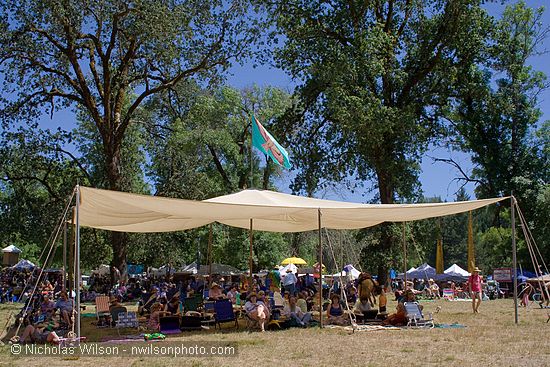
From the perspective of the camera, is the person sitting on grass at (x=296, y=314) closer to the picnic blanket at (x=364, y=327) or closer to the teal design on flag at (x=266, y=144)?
the picnic blanket at (x=364, y=327)

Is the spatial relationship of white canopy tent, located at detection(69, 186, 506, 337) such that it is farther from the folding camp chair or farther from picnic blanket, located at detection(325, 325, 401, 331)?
the folding camp chair

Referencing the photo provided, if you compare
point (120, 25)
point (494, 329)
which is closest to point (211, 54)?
point (120, 25)

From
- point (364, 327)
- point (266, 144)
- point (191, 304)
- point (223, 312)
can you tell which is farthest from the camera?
point (266, 144)

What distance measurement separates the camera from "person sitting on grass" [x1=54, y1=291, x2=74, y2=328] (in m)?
11.3

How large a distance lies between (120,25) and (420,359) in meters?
16.6

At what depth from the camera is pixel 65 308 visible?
11.5 metres

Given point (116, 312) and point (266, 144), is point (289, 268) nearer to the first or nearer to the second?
point (266, 144)

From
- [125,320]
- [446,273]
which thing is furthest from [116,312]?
[446,273]

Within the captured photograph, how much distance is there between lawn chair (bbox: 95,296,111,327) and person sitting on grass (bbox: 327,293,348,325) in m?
4.66

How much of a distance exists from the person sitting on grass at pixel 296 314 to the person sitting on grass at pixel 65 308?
4096 mm

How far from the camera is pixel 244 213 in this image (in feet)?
40.5

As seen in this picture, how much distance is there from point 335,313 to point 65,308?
5.24m

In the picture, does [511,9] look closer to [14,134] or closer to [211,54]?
[211,54]

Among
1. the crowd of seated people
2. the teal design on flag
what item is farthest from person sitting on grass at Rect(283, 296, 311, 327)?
the crowd of seated people
